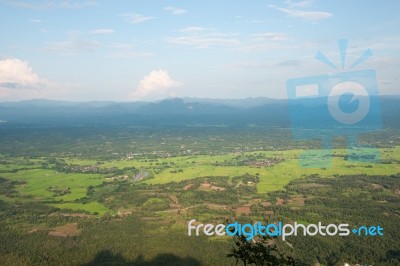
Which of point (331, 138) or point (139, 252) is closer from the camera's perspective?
point (139, 252)

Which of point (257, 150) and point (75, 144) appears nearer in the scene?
point (257, 150)

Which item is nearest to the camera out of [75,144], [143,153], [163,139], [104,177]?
[104,177]

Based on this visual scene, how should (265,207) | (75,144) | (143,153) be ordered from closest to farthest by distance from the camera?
(265,207)
(143,153)
(75,144)

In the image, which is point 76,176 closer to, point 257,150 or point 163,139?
point 257,150

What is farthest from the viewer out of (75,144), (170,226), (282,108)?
(282,108)

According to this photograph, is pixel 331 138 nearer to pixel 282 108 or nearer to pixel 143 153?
pixel 143 153

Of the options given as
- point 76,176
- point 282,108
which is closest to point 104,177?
point 76,176

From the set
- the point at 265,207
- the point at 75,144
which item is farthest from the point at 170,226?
the point at 75,144
